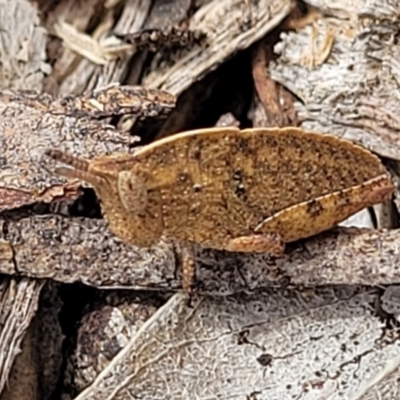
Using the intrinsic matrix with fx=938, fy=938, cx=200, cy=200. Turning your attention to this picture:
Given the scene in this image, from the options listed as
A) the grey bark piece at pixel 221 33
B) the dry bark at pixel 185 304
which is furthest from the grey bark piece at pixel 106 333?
the grey bark piece at pixel 221 33

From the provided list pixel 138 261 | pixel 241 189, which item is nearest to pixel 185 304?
pixel 138 261

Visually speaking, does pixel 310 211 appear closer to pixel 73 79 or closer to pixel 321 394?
pixel 321 394

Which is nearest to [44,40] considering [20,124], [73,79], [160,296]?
[73,79]

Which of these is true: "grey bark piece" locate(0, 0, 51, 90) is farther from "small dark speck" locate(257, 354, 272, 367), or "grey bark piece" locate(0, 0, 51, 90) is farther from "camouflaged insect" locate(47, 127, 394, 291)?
"small dark speck" locate(257, 354, 272, 367)

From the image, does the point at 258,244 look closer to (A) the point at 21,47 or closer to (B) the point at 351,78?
(B) the point at 351,78

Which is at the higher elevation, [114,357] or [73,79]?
[73,79]

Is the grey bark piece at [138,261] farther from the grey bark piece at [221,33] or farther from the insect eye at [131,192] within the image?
the grey bark piece at [221,33]
